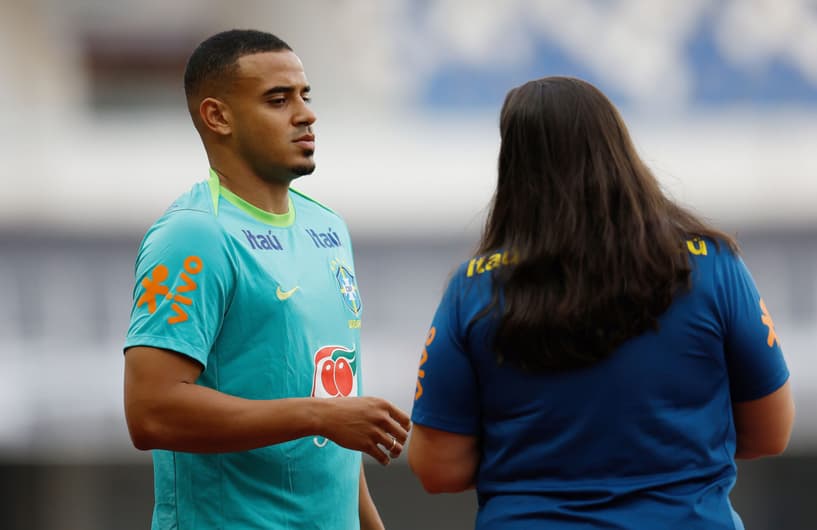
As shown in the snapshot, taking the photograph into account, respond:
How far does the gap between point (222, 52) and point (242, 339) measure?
2.09 ft

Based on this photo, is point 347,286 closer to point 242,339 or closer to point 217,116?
point 242,339

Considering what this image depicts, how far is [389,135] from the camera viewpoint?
391 inches

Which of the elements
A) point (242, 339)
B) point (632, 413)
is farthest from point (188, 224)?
point (632, 413)

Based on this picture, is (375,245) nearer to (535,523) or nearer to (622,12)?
(622,12)

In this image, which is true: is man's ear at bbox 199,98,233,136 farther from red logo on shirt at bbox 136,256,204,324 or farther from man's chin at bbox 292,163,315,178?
red logo on shirt at bbox 136,256,204,324

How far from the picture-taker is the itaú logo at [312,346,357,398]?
2.54 m

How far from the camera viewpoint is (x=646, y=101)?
9.96 meters

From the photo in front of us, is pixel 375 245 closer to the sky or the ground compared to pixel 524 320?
closer to the sky

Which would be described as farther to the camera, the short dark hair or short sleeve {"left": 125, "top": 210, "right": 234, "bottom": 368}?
the short dark hair

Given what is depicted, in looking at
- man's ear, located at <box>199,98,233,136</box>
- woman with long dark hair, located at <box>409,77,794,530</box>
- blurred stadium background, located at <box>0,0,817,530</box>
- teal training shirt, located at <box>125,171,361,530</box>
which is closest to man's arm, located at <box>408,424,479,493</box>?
woman with long dark hair, located at <box>409,77,794,530</box>

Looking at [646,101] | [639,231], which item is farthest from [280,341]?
[646,101]

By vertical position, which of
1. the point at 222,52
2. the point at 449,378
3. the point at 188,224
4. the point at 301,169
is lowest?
the point at 449,378

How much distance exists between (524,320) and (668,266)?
0.85 ft

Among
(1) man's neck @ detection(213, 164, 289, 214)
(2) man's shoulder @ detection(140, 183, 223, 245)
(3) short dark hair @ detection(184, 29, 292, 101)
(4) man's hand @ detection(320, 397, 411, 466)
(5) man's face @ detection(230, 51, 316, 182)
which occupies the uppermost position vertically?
(3) short dark hair @ detection(184, 29, 292, 101)
